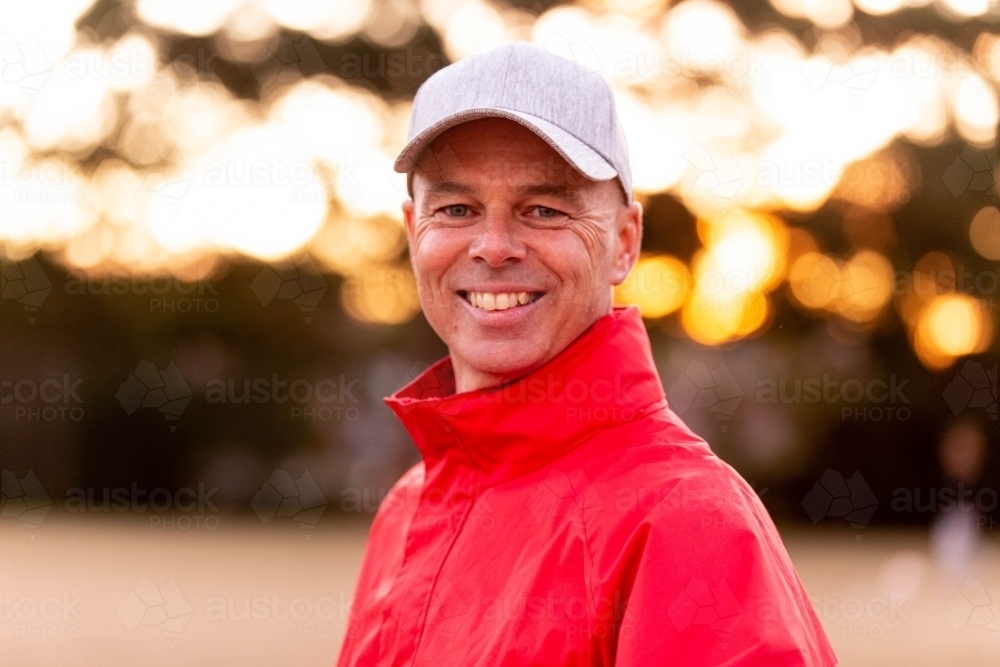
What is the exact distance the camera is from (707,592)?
1574 mm

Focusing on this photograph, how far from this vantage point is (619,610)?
5.48 ft

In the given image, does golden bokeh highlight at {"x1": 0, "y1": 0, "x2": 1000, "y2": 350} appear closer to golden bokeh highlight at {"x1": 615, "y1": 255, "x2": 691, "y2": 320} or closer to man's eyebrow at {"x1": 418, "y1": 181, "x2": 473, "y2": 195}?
golden bokeh highlight at {"x1": 615, "y1": 255, "x2": 691, "y2": 320}

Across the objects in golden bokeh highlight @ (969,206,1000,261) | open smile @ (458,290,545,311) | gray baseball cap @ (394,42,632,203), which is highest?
gray baseball cap @ (394,42,632,203)

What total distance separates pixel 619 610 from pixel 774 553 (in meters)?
0.26

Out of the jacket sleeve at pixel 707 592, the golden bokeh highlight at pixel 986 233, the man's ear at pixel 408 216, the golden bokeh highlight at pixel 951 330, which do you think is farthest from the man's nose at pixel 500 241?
the golden bokeh highlight at pixel 986 233

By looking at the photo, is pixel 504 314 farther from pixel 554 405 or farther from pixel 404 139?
pixel 404 139

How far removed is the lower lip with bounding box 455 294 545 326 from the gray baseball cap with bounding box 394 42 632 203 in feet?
0.92

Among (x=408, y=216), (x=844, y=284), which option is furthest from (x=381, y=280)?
(x=408, y=216)

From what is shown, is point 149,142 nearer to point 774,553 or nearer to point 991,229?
point 991,229

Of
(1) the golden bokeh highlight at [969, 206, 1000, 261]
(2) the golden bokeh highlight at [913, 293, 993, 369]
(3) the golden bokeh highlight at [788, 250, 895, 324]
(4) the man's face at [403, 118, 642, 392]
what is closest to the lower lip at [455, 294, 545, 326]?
(4) the man's face at [403, 118, 642, 392]

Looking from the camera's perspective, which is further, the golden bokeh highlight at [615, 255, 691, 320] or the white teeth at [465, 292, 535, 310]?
the golden bokeh highlight at [615, 255, 691, 320]

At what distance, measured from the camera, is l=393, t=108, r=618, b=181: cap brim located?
6.59 feet

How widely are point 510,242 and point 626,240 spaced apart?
1.16ft

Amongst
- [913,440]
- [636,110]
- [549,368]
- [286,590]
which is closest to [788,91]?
[636,110]
